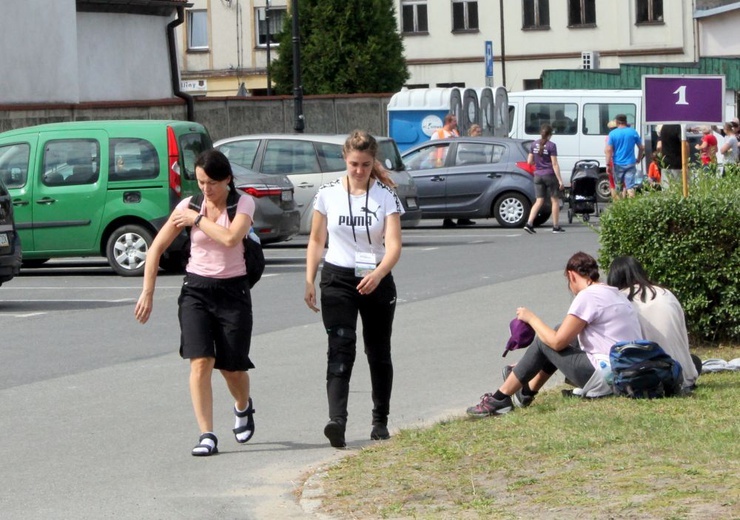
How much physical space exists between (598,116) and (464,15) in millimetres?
24532

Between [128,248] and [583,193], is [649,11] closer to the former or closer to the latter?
[583,193]

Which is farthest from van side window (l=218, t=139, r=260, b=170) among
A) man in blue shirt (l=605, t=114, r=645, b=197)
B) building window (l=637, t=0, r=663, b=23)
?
building window (l=637, t=0, r=663, b=23)

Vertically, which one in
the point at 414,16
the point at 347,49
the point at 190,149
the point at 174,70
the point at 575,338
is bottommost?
the point at 575,338

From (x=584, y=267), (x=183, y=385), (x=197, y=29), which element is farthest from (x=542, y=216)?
(x=197, y=29)

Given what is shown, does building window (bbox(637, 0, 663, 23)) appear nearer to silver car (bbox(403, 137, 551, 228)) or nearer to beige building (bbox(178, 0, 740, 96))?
beige building (bbox(178, 0, 740, 96))

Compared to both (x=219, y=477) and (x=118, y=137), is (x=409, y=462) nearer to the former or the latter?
(x=219, y=477)

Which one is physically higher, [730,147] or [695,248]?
[730,147]

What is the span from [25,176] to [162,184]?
1763mm

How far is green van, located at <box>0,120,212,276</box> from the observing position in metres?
18.3

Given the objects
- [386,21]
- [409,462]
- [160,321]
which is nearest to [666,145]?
[160,321]

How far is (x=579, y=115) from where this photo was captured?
35562 mm

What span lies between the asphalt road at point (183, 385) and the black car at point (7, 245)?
44 centimetres

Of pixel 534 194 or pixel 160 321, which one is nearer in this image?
pixel 160 321

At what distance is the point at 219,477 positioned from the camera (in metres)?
7.55
